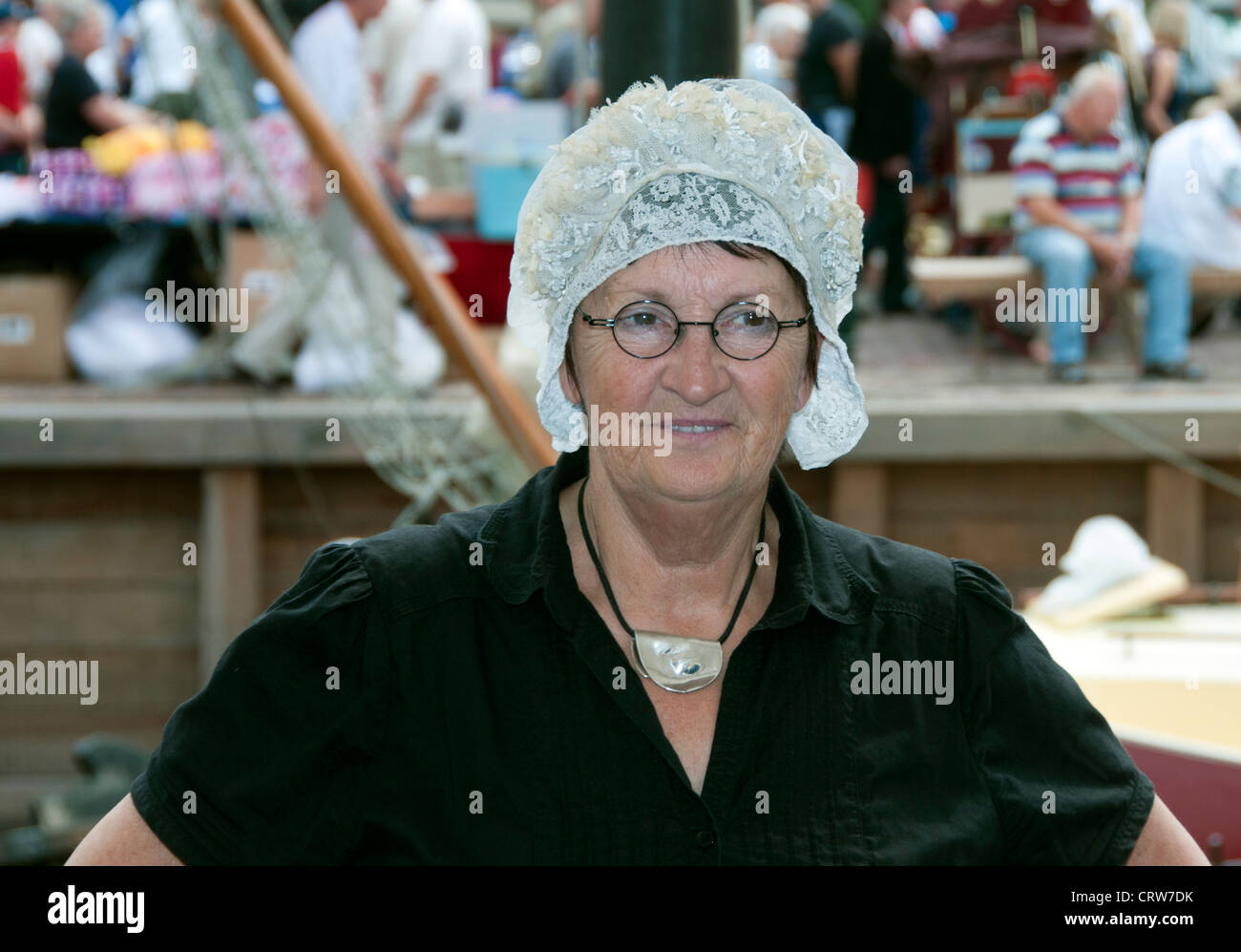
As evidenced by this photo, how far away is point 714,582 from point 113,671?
475 centimetres

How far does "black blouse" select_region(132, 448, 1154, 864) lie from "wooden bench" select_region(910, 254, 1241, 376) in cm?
486

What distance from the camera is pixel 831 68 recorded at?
760 centimetres

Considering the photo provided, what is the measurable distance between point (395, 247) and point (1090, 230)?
347cm

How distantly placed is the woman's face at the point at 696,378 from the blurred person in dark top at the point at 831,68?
606 cm

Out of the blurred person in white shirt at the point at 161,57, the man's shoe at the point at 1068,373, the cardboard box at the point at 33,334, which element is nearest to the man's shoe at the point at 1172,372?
the man's shoe at the point at 1068,373

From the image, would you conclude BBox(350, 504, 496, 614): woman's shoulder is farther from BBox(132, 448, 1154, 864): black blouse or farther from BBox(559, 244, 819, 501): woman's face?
BBox(559, 244, 819, 501): woman's face

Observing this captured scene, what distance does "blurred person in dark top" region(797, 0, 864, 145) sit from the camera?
752cm

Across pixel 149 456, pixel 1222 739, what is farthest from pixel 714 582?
pixel 149 456

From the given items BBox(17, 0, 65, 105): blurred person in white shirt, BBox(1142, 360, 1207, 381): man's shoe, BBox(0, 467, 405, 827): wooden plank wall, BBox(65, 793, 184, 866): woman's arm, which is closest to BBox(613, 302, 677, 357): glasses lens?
BBox(65, 793, 184, 866): woman's arm

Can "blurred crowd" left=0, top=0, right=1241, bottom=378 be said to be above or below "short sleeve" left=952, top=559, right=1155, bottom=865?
above

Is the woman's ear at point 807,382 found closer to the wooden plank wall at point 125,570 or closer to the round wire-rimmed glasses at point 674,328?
the round wire-rimmed glasses at point 674,328

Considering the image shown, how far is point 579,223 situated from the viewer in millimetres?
1619

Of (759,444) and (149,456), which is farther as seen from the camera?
(149,456)
